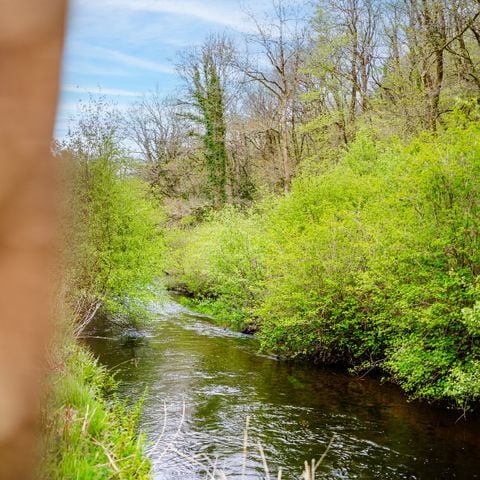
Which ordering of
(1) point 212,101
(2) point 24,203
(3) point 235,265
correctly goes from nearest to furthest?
(2) point 24,203 < (3) point 235,265 < (1) point 212,101

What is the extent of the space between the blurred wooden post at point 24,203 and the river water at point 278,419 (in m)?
5.85

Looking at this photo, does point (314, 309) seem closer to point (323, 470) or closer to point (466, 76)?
point (323, 470)

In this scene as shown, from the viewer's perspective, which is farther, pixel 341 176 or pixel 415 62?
pixel 415 62

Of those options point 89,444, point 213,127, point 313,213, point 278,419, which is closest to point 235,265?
point 313,213

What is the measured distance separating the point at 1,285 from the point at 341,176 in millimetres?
20205

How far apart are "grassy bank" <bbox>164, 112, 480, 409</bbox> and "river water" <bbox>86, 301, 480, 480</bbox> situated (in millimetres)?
814

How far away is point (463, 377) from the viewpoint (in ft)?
31.8

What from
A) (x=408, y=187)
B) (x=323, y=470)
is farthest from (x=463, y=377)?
(x=408, y=187)

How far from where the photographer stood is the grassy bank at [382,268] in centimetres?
1101

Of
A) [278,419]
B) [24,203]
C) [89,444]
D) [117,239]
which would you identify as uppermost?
[24,203]

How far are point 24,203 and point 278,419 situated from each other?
36.2 ft

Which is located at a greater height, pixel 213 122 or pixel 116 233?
pixel 213 122

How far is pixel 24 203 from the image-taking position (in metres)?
0.49

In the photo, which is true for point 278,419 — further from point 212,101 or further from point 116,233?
point 212,101
